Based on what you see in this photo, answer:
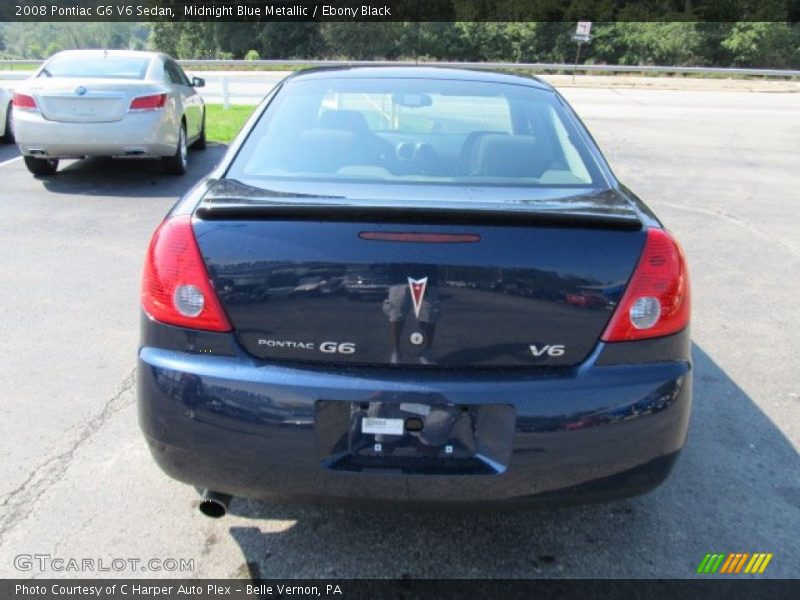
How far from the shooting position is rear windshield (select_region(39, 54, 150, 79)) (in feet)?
29.0

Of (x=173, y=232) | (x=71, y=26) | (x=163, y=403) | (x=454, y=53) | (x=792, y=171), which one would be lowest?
(x=71, y=26)

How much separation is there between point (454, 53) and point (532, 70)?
14.1 meters

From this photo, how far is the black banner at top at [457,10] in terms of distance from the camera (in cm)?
4462

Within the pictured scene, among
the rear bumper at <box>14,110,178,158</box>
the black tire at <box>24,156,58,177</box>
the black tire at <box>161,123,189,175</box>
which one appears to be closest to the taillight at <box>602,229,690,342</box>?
the rear bumper at <box>14,110,178,158</box>

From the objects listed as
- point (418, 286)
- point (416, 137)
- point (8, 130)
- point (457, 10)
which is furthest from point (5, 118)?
point (457, 10)

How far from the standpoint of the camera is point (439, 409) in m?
2.21

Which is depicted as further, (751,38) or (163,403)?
(751,38)

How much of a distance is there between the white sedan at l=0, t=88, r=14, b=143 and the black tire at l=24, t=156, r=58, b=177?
→ 2748mm

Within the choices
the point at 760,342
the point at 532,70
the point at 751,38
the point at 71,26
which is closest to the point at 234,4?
the point at 532,70

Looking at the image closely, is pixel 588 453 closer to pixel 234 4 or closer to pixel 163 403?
pixel 163 403

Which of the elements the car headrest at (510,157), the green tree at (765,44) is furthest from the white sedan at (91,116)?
the green tree at (765,44)

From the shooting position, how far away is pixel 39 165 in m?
8.94

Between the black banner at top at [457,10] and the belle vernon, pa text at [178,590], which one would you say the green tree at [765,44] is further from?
the belle vernon, pa text at [178,590]

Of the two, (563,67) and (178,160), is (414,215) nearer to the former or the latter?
(178,160)
